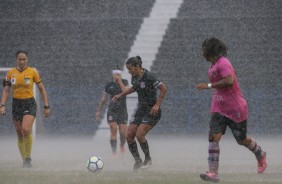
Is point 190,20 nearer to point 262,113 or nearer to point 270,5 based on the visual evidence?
point 270,5

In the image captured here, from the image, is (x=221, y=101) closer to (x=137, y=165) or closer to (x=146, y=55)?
(x=137, y=165)

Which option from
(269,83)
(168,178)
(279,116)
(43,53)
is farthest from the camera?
(43,53)

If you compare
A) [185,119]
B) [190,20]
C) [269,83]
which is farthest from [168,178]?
[190,20]

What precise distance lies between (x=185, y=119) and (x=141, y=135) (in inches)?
492

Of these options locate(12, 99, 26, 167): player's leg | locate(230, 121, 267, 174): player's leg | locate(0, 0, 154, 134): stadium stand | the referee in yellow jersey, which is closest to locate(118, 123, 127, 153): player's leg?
the referee in yellow jersey

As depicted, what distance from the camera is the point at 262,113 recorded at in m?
23.0

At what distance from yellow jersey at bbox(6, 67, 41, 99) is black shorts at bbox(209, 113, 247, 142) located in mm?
3759

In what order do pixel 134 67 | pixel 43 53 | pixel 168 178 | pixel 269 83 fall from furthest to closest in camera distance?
1. pixel 43 53
2. pixel 269 83
3. pixel 134 67
4. pixel 168 178

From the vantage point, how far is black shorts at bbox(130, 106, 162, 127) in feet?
35.7

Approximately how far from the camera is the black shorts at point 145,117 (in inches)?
428

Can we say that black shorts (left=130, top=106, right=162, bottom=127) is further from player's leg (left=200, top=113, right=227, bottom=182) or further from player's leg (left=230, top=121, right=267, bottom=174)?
player's leg (left=200, top=113, right=227, bottom=182)

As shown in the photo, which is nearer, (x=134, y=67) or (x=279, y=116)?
(x=134, y=67)

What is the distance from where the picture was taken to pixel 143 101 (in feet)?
35.9

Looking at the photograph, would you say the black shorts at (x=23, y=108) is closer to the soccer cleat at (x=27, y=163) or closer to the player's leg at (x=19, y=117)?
the player's leg at (x=19, y=117)
